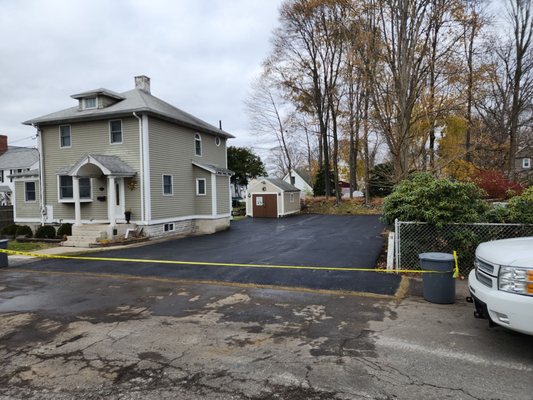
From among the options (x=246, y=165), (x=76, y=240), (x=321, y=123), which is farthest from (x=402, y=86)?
(x=246, y=165)

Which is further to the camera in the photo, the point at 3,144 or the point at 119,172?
the point at 3,144

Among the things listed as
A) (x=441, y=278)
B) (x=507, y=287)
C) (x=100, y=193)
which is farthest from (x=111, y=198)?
(x=507, y=287)

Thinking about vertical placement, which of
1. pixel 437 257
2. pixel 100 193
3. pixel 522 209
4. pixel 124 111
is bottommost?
pixel 437 257

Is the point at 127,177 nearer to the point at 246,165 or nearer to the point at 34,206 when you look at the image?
the point at 34,206

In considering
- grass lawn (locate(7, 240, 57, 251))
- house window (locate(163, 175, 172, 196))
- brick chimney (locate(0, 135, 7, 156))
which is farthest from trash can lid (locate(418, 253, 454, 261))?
brick chimney (locate(0, 135, 7, 156))

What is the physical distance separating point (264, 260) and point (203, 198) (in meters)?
10.2

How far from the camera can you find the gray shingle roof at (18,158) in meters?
38.4

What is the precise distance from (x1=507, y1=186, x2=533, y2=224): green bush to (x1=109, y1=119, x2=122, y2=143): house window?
633 inches

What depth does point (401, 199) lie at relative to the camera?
9602 mm

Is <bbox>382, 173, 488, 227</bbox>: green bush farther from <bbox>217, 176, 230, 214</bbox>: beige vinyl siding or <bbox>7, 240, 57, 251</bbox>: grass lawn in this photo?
<bbox>7, 240, 57, 251</bbox>: grass lawn

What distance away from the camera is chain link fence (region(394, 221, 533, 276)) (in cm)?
834

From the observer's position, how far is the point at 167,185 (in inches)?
723

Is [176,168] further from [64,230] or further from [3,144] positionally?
[3,144]

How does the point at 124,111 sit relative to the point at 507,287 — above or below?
above
